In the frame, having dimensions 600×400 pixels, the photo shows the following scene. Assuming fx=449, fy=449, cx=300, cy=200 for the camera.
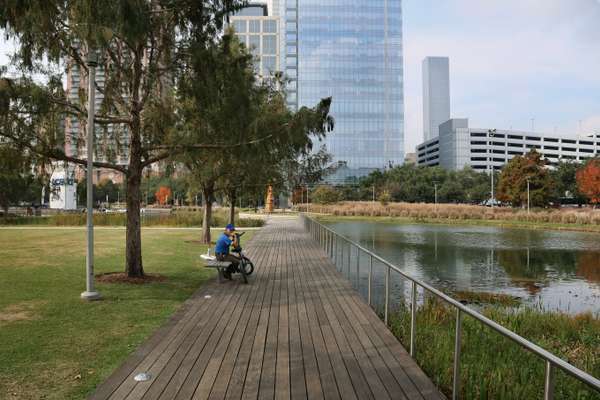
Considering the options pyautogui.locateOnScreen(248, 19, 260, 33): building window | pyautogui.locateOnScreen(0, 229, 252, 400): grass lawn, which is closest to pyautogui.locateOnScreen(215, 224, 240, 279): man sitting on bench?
pyautogui.locateOnScreen(0, 229, 252, 400): grass lawn

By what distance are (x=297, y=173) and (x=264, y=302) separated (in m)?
13.4

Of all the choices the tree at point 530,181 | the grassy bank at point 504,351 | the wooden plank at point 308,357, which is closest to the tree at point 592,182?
the tree at point 530,181

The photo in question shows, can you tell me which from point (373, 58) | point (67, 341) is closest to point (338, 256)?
point (67, 341)

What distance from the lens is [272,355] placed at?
15.9ft

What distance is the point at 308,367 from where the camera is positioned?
177 inches

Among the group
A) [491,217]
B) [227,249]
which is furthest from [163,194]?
[227,249]

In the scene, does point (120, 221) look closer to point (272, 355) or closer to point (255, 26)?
point (272, 355)

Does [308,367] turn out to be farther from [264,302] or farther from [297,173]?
[297,173]

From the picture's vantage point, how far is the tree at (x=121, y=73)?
7113mm

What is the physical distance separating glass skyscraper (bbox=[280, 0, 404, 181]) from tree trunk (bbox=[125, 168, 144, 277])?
303 ft

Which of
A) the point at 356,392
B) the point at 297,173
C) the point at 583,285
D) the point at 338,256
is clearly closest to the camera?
the point at 356,392

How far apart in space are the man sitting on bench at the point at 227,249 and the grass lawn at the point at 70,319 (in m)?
0.82

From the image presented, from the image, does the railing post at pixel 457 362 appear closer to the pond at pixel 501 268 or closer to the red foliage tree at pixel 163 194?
the pond at pixel 501 268

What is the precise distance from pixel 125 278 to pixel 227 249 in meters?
2.29
